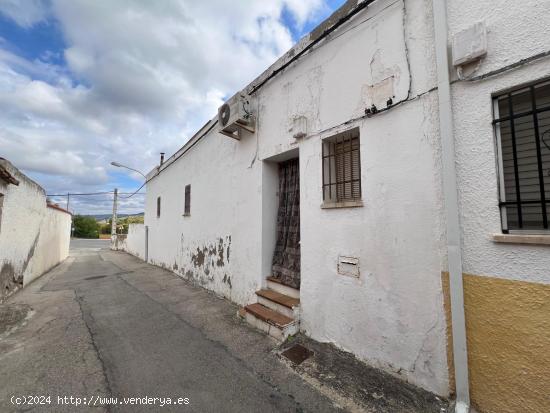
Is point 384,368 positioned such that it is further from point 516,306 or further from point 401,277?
point 516,306

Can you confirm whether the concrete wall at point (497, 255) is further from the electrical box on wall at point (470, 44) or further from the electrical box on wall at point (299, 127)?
the electrical box on wall at point (299, 127)

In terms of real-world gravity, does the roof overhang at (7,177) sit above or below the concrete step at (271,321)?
above

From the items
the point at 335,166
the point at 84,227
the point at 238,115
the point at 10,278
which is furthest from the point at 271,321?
the point at 84,227

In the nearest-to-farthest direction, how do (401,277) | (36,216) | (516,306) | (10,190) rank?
(516,306) → (401,277) → (10,190) → (36,216)

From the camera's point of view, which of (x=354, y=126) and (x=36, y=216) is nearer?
(x=354, y=126)

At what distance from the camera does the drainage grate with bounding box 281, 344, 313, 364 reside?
317 cm

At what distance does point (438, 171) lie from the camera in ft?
7.91

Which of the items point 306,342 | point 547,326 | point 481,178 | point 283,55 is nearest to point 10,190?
point 283,55

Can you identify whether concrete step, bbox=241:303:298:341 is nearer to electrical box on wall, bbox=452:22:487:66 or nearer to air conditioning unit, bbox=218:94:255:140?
air conditioning unit, bbox=218:94:255:140

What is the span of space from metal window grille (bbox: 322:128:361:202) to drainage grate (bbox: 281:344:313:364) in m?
2.02

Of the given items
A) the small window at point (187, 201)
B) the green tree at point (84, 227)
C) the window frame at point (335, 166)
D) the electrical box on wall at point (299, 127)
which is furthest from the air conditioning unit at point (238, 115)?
the green tree at point (84, 227)

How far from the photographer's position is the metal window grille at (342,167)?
340cm

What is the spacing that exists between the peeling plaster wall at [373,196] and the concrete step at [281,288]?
0.58 ft

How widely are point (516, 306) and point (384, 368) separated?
57.0 inches
